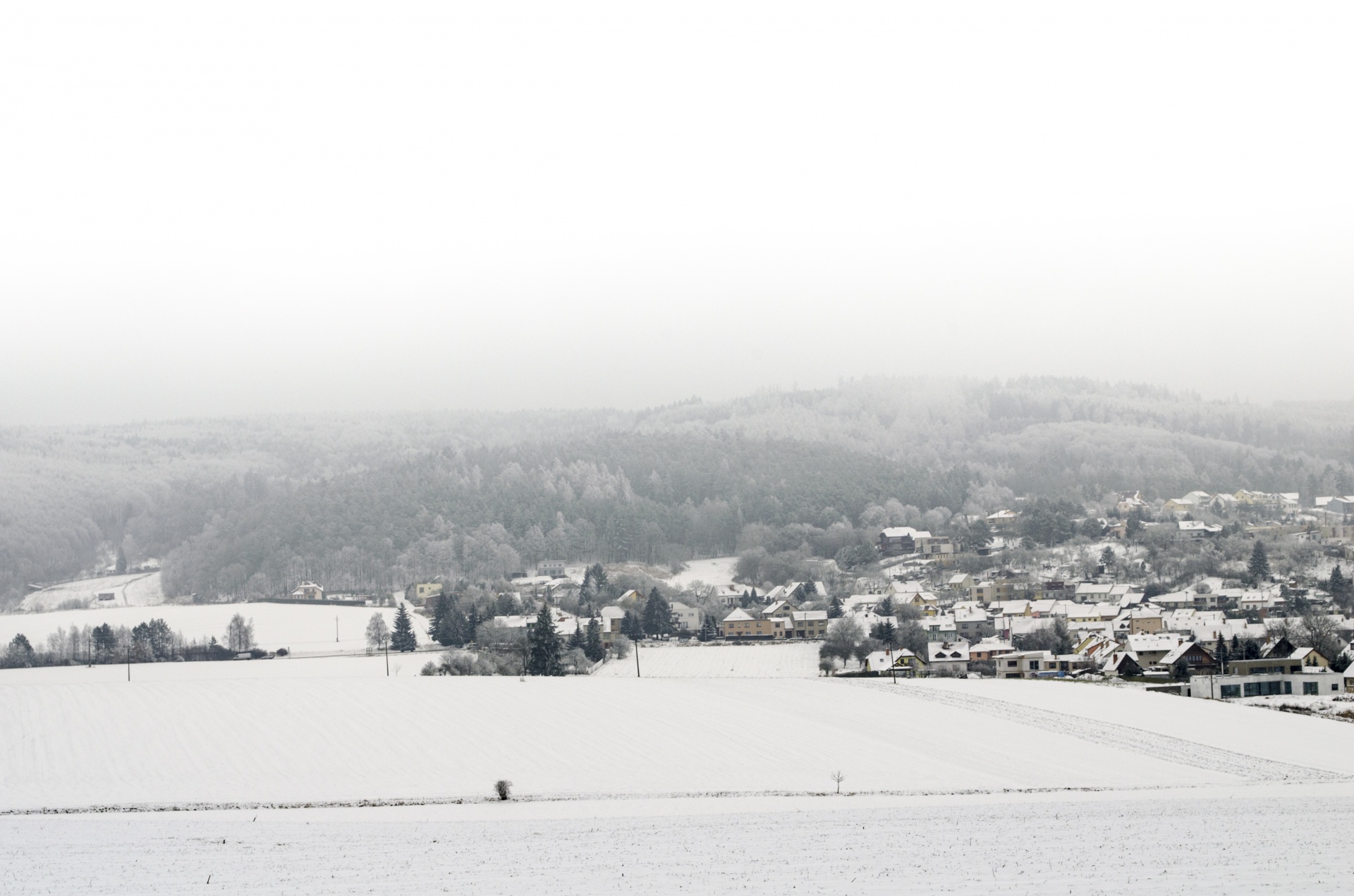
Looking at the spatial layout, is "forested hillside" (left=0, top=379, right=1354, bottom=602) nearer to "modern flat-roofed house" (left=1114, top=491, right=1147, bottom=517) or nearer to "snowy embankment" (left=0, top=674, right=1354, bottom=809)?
"modern flat-roofed house" (left=1114, top=491, right=1147, bottom=517)

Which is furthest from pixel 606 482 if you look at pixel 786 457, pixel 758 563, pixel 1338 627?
pixel 1338 627

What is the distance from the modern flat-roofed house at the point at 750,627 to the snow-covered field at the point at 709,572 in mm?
15753

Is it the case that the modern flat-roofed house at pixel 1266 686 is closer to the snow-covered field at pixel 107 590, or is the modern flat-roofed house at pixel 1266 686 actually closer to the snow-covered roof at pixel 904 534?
the snow-covered roof at pixel 904 534

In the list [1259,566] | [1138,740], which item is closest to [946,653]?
[1138,740]

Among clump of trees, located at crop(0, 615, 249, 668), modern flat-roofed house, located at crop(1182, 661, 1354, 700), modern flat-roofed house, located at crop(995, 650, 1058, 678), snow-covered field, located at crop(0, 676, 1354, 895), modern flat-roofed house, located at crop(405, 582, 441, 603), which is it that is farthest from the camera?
modern flat-roofed house, located at crop(405, 582, 441, 603)

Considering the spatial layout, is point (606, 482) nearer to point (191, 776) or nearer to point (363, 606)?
point (363, 606)

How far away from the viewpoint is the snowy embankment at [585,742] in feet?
69.6

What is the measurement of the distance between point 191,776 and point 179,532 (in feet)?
327

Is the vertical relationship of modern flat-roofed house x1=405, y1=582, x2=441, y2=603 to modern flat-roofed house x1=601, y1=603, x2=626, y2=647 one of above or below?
above

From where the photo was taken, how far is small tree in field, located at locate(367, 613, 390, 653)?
5522 centimetres

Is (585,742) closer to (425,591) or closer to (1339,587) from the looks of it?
(1339,587)

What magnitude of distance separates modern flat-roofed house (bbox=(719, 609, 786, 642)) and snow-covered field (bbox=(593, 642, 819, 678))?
20.4 feet

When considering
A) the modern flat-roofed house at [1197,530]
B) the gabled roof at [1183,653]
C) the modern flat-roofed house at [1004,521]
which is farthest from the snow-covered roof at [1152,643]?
the modern flat-roofed house at [1004,521]

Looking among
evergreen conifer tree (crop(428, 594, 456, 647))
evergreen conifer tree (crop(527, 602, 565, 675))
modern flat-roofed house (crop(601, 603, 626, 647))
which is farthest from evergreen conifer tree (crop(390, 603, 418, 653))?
evergreen conifer tree (crop(527, 602, 565, 675))
